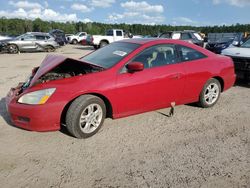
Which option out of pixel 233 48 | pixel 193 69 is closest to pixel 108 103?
pixel 193 69

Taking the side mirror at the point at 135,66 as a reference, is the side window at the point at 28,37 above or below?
below

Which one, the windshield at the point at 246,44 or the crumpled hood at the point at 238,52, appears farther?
the windshield at the point at 246,44

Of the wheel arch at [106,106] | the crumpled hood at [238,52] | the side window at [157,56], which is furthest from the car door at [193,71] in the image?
the crumpled hood at [238,52]

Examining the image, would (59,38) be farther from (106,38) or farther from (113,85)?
(113,85)

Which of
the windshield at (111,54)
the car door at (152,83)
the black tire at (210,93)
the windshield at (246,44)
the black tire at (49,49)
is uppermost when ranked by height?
the windshield at (111,54)

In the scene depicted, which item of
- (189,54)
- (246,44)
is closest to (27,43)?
(246,44)

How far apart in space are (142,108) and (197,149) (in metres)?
1.20

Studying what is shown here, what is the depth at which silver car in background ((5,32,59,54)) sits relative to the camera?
18312mm

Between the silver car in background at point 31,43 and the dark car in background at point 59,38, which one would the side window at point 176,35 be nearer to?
the silver car in background at point 31,43

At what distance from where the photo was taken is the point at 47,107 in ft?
11.9

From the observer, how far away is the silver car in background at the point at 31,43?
60.1 feet

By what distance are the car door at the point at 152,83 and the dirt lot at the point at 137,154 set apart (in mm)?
382

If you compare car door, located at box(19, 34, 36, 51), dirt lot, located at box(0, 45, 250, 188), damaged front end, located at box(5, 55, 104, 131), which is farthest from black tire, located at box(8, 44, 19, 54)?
damaged front end, located at box(5, 55, 104, 131)

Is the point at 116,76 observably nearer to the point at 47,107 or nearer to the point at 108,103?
the point at 108,103
